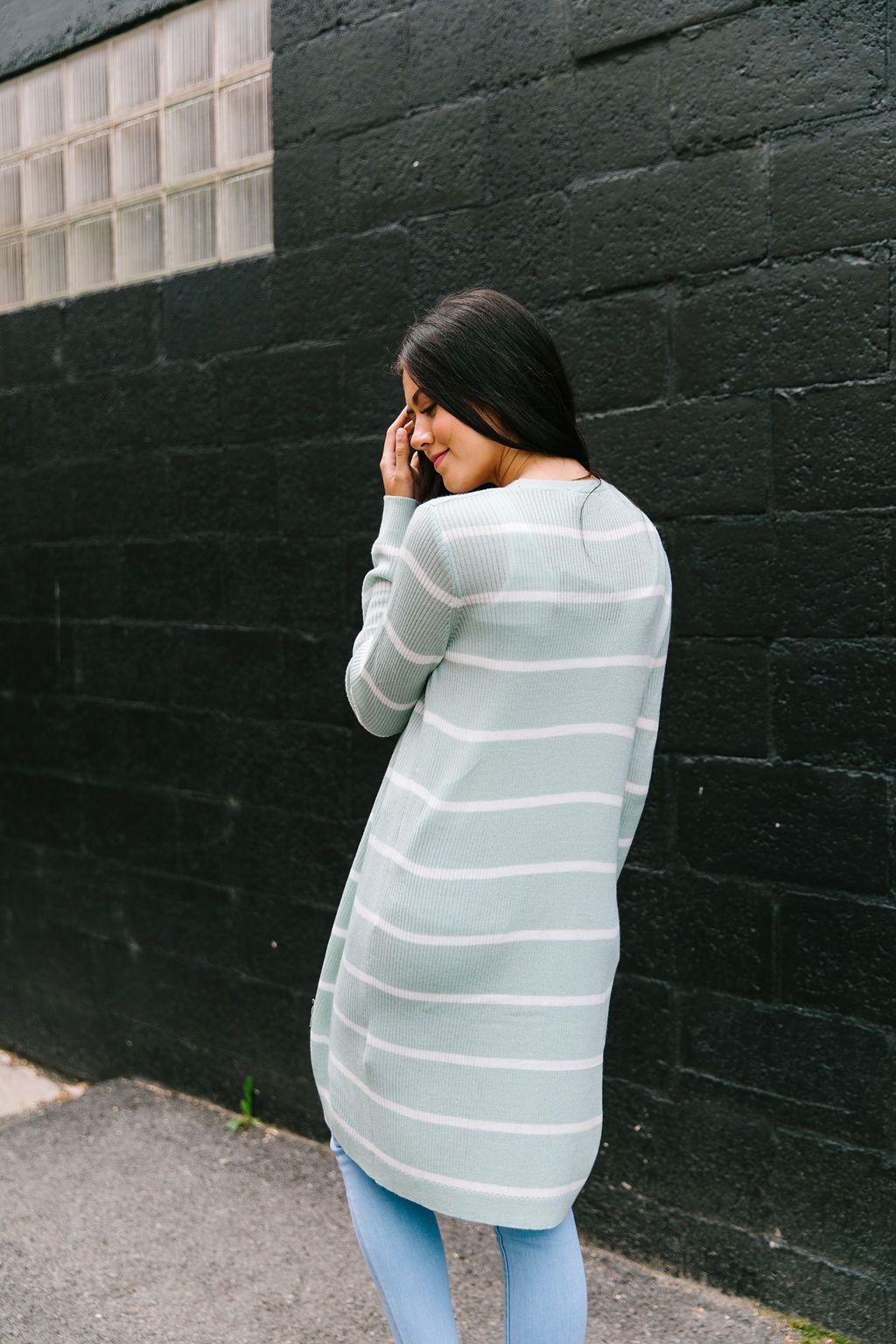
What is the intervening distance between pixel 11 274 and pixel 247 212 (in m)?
1.19

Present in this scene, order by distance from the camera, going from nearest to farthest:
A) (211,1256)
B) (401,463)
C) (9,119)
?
(401,463), (211,1256), (9,119)

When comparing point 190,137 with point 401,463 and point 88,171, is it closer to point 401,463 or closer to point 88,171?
point 88,171

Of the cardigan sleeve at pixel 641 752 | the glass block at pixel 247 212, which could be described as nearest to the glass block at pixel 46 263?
the glass block at pixel 247 212

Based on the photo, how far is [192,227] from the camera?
12.8 feet

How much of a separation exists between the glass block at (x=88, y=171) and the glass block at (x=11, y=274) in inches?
12.0

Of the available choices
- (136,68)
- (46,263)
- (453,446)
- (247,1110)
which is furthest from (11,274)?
(453,446)

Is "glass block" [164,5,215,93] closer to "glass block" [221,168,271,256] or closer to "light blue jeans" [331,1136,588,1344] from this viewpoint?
"glass block" [221,168,271,256]

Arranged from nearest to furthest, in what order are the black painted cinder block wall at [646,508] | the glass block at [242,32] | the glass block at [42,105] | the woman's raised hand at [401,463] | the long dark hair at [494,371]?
1. the long dark hair at [494,371]
2. the woman's raised hand at [401,463]
3. the black painted cinder block wall at [646,508]
4. the glass block at [242,32]
5. the glass block at [42,105]

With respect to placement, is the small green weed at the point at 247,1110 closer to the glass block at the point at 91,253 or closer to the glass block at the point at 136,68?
the glass block at the point at 91,253

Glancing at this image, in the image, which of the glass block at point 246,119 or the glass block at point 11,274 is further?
the glass block at point 11,274

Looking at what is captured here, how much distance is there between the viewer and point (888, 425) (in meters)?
2.56

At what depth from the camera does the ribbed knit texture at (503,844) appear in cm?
185

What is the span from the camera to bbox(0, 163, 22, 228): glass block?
177 inches

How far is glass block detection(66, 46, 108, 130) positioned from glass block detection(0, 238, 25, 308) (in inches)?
18.3
